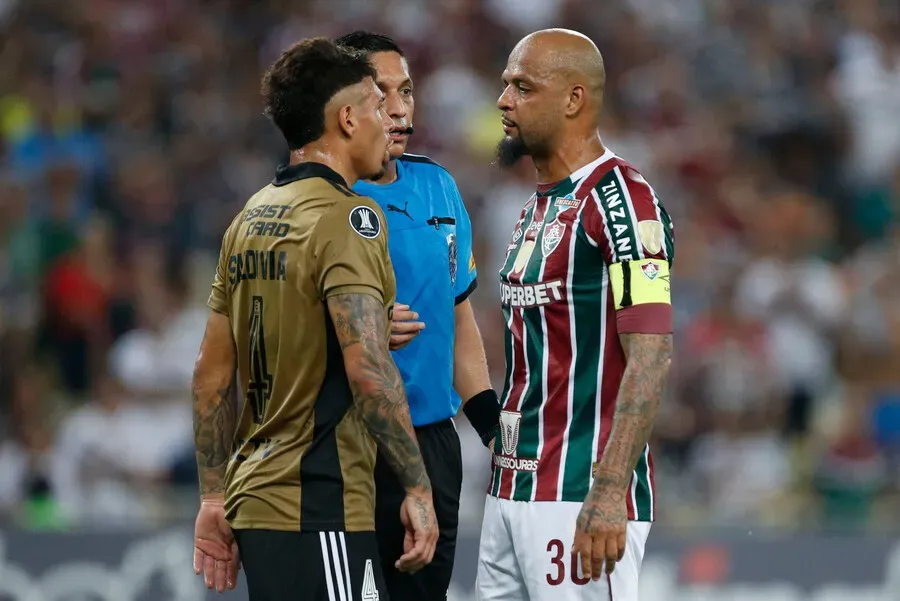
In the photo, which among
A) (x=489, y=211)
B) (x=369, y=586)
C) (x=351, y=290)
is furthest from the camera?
(x=489, y=211)

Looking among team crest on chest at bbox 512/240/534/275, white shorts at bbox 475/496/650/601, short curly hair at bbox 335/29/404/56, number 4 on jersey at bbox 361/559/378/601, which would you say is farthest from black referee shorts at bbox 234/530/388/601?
short curly hair at bbox 335/29/404/56

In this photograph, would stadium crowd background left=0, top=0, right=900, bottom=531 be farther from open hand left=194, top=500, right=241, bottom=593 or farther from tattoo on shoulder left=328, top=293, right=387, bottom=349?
tattoo on shoulder left=328, top=293, right=387, bottom=349

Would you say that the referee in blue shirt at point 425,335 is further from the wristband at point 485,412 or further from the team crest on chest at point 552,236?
the team crest on chest at point 552,236

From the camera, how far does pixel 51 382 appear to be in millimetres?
8906

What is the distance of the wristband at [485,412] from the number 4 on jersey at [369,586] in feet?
2.94

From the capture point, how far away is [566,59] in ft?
13.8

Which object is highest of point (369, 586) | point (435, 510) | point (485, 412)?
point (485, 412)

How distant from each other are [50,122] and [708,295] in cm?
533

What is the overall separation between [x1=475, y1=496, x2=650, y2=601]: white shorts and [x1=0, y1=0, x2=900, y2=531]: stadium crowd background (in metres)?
3.13

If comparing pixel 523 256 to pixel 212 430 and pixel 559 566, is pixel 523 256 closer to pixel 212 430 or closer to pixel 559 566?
pixel 559 566

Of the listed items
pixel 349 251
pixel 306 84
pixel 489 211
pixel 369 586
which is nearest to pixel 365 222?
pixel 349 251

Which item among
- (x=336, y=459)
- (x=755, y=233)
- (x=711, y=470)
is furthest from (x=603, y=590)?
(x=755, y=233)

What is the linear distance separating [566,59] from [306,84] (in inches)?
33.0

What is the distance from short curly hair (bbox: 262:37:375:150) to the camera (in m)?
3.91
